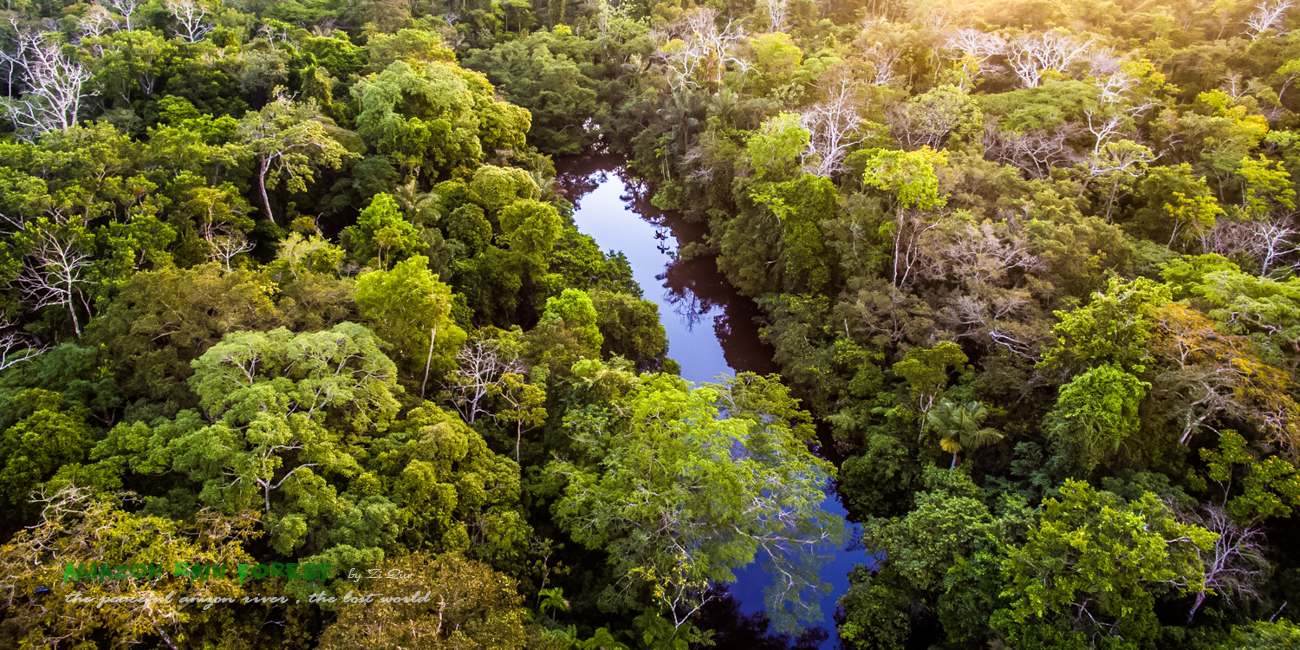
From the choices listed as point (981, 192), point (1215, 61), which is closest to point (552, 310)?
point (981, 192)

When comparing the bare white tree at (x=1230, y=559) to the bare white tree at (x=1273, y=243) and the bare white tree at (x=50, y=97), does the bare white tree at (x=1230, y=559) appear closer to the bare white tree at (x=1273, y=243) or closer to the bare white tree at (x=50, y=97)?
the bare white tree at (x=1273, y=243)

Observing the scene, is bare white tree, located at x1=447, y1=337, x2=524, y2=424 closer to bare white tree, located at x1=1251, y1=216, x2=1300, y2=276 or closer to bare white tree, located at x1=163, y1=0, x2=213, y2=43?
bare white tree, located at x1=1251, y1=216, x2=1300, y2=276

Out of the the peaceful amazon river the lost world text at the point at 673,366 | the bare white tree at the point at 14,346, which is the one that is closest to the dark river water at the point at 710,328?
the the peaceful amazon river the lost world text at the point at 673,366

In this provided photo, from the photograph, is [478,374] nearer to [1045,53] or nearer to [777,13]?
[1045,53]

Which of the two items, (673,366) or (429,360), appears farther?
(673,366)

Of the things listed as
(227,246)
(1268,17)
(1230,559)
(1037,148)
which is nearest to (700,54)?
(1037,148)
